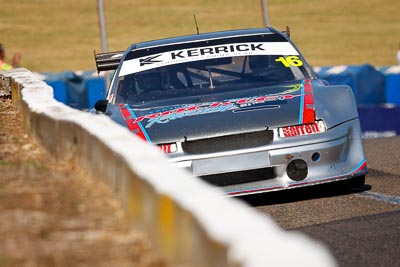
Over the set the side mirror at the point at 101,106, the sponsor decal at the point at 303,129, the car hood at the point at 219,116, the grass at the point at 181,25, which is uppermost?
the grass at the point at 181,25

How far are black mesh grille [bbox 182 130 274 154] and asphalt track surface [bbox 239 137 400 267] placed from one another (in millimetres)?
517

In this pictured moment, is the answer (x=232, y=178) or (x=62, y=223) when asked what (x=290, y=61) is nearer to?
(x=232, y=178)

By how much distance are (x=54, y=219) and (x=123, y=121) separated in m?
3.74

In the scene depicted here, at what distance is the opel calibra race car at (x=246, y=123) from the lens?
8.16m

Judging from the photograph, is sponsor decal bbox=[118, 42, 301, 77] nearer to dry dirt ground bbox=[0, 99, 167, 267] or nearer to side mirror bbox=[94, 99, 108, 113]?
Answer: side mirror bbox=[94, 99, 108, 113]

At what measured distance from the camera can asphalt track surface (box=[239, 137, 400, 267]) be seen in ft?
21.1

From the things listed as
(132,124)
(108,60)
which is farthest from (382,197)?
(108,60)

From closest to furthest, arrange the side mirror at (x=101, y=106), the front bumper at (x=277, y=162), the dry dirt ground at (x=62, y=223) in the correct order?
the dry dirt ground at (x=62, y=223) → the front bumper at (x=277, y=162) → the side mirror at (x=101, y=106)

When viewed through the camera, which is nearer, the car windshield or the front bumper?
the front bumper

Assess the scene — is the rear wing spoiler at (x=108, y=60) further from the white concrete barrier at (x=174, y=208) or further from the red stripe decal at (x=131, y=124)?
the white concrete barrier at (x=174, y=208)

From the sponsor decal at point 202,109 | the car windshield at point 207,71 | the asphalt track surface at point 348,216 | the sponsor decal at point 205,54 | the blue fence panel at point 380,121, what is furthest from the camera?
the blue fence panel at point 380,121

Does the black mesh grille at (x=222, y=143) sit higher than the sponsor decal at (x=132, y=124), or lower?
A: lower

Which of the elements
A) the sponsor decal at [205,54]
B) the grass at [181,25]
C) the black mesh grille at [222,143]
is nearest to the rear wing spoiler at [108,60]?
the sponsor decal at [205,54]

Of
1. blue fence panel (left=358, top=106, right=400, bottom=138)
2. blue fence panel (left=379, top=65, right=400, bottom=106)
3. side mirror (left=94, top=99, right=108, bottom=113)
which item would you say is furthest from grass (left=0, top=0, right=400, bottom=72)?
side mirror (left=94, top=99, right=108, bottom=113)
